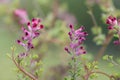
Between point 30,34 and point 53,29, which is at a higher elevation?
point 53,29

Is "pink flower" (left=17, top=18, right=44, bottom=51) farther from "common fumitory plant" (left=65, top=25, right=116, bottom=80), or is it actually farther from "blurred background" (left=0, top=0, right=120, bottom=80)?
"blurred background" (left=0, top=0, right=120, bottom=80)

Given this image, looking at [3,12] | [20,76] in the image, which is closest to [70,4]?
[3,12]

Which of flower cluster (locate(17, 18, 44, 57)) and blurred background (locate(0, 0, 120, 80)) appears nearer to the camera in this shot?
flower cluster (locate(17, 18, 44, 57))

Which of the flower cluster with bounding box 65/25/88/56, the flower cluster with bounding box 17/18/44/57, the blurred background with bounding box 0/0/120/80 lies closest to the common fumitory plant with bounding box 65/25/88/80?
the flower cluster with bounding box 65/25/88/56

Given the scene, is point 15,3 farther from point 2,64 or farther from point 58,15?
point 2,64

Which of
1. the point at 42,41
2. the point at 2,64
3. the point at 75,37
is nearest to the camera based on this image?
the point at 75,37

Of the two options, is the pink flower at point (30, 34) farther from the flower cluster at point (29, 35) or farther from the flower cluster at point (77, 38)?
the flower cluster at point (77, 38)

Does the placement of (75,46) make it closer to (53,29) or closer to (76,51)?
(76,51)

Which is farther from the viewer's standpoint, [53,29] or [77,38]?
[53,29]

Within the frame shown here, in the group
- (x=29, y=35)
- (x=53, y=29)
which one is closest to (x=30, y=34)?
(x=29, y=35)

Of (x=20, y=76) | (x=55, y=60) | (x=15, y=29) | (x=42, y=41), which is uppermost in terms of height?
(x=55, y=60)

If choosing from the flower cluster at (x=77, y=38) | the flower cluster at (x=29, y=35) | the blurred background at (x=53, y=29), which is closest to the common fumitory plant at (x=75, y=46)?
the flower cluster at (x=77, y=38)
